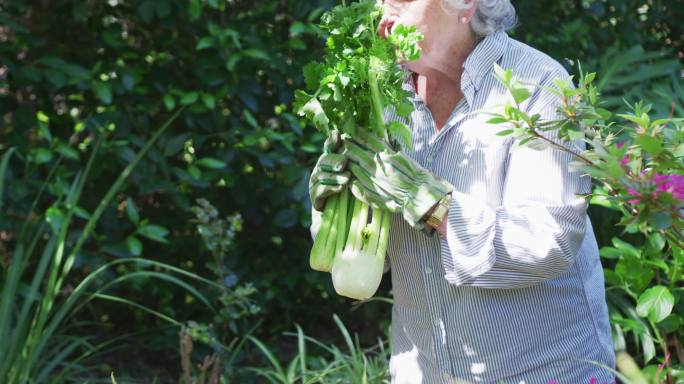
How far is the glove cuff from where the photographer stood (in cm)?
176

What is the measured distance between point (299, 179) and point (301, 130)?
0.62 feet

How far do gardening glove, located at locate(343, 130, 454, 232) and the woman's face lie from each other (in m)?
0.24

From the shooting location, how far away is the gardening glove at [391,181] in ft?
5.80

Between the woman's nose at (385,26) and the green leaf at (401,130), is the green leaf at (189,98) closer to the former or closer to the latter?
the woman's nose at (385,26)

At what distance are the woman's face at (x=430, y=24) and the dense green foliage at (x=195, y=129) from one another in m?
1.46

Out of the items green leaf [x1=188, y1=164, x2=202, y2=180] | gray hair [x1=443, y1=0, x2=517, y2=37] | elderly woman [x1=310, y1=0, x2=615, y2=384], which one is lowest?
green leaf [x1=188, y1=164, x2=202, y2=180]

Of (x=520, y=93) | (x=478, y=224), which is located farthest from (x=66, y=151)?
(x=520, y=93)

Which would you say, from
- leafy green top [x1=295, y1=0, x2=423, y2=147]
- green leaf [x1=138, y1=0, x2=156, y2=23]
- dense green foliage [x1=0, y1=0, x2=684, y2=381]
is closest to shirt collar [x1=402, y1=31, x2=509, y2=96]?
leafy green top [x1=295, y1=0, x2=423, y2=147]

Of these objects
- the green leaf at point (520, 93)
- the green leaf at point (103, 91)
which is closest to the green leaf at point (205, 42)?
the green leaf at point (103, 91)

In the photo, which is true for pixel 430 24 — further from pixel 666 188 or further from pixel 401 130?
pixel 666 188

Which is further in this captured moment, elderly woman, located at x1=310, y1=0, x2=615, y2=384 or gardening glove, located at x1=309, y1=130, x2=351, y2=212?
gardening glove, located at x1=309, y1=130, x2=351, y2=212

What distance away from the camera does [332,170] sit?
1916 millimetres

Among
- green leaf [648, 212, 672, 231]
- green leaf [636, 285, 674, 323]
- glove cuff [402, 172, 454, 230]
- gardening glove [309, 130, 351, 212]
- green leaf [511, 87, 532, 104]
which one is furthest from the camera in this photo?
green leaf [636, 285, 674, 323]

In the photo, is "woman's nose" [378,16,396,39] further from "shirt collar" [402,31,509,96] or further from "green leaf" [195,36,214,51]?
"green leaf" [195,36,214,51]
